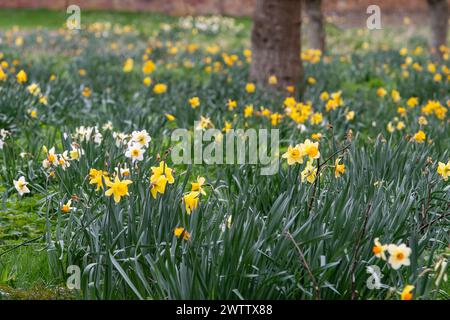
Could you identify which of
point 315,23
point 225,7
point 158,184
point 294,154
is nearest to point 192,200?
point 158,184

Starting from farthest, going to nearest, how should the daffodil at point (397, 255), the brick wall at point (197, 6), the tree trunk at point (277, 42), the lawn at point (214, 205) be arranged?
the brick wall at point (197, 6), the tree trunk at point (277, 42), the lawn at point (214, 205), the daffodil at point (397, 255)

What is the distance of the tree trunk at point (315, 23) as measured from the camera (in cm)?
1120

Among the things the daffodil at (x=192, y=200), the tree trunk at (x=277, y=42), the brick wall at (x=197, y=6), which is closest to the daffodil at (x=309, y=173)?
the daffodil at (x=192, y=200)

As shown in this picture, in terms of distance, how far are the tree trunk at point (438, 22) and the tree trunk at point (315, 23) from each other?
1.96 m

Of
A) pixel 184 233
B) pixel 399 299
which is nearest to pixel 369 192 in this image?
pixel 399 299

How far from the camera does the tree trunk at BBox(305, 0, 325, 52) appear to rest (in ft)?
36.8

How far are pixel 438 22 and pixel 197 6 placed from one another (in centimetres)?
1136

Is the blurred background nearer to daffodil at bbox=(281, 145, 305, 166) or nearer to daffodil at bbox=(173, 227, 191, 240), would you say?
daffodil at bbox=(281, 145, 305, 166)

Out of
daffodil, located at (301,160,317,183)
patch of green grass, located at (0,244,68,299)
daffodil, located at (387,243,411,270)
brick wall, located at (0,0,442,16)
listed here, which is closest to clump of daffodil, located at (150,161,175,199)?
patch of green grass, located at (0,244,68,299)

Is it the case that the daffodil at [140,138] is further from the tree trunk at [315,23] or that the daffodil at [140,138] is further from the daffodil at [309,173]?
the tree trunk at [315,23]

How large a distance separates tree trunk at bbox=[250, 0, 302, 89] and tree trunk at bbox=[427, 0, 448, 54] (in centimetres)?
505

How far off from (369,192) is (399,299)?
32.9 inches

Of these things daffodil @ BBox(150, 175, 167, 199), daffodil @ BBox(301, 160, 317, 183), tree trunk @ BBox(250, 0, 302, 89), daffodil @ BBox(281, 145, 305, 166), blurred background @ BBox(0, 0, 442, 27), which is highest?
blurred background @ BBox(0, 0, 442, 27)

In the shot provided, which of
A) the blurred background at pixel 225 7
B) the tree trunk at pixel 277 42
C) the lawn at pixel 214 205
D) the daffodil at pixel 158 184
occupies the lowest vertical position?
the lawn at pixel 214 205
